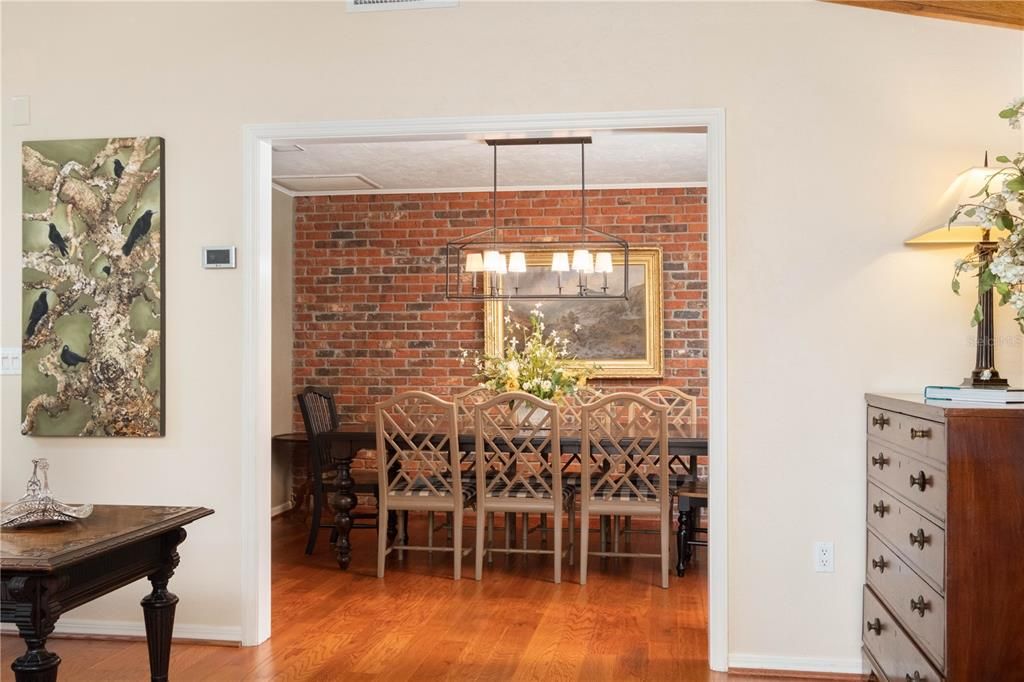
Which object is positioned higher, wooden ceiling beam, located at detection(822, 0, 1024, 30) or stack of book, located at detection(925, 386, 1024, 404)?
wooden ceiling beam, located at detection(822, 0, 1024, 30)

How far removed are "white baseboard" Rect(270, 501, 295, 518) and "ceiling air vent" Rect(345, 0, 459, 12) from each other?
14.1 feet

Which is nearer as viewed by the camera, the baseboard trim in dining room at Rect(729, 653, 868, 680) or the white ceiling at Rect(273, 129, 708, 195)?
the baseboard trim in dining room at Rect(729, 653, 868, 680)

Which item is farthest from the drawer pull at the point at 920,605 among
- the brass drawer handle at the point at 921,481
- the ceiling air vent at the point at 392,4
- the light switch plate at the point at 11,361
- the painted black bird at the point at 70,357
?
the light switch plate at the point at 11,361

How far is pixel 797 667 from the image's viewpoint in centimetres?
362

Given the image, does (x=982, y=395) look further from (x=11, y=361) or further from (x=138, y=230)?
(x=11, y=361)

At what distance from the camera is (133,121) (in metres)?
4.03

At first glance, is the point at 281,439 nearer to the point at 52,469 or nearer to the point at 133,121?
the point at 52,469

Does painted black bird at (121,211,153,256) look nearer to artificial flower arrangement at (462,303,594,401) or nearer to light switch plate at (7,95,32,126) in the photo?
light switch plate at (7,95,32,126)

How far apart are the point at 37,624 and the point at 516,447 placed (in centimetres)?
312

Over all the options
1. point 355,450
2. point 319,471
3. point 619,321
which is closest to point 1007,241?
point 355,450

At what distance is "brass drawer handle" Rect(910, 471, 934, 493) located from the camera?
2.70 meters

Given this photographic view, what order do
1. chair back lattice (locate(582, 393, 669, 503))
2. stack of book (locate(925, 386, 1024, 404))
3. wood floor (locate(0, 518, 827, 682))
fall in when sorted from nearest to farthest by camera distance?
stack of book (locate(925, 386, 1024, 404)), wood floor (locate(0, 518, 827, 682)), chair back lattice (locate(582, 393, 669, 503))

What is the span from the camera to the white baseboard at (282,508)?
23.4ft

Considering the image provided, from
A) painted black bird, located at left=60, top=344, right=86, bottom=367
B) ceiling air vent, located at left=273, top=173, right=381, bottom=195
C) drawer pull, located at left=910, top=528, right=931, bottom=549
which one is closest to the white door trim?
painted black bird, located at left=60, top=344, right=86, bottom=367
